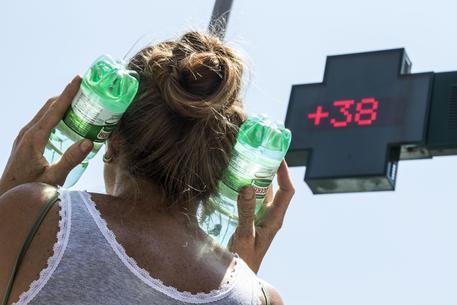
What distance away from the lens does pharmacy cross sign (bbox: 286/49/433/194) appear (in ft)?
28.8

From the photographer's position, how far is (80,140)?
2754mm

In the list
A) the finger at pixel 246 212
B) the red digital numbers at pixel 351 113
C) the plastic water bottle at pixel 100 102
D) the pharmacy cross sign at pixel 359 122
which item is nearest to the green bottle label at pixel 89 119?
the plastic water bottle at pixel 100 102

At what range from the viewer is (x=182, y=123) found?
106 inches

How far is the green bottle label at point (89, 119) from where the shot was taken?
108 inches

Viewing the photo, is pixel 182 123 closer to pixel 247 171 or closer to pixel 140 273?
pixel 247 171

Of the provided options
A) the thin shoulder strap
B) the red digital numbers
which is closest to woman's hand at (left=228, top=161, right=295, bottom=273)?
the thin shoulder strap

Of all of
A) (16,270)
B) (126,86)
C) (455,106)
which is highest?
(455,106)

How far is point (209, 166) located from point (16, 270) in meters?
0.47

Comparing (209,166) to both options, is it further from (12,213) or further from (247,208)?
A: (12,213)

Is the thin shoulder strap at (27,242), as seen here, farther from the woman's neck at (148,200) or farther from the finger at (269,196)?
the finger at (269,196)

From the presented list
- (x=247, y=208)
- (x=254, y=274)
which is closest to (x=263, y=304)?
(x=254, y=274)

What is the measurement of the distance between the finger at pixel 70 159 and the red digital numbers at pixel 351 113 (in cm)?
626

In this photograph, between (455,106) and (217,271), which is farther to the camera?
(455,106)

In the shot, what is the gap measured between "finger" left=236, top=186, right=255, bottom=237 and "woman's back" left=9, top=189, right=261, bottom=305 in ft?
0.97
